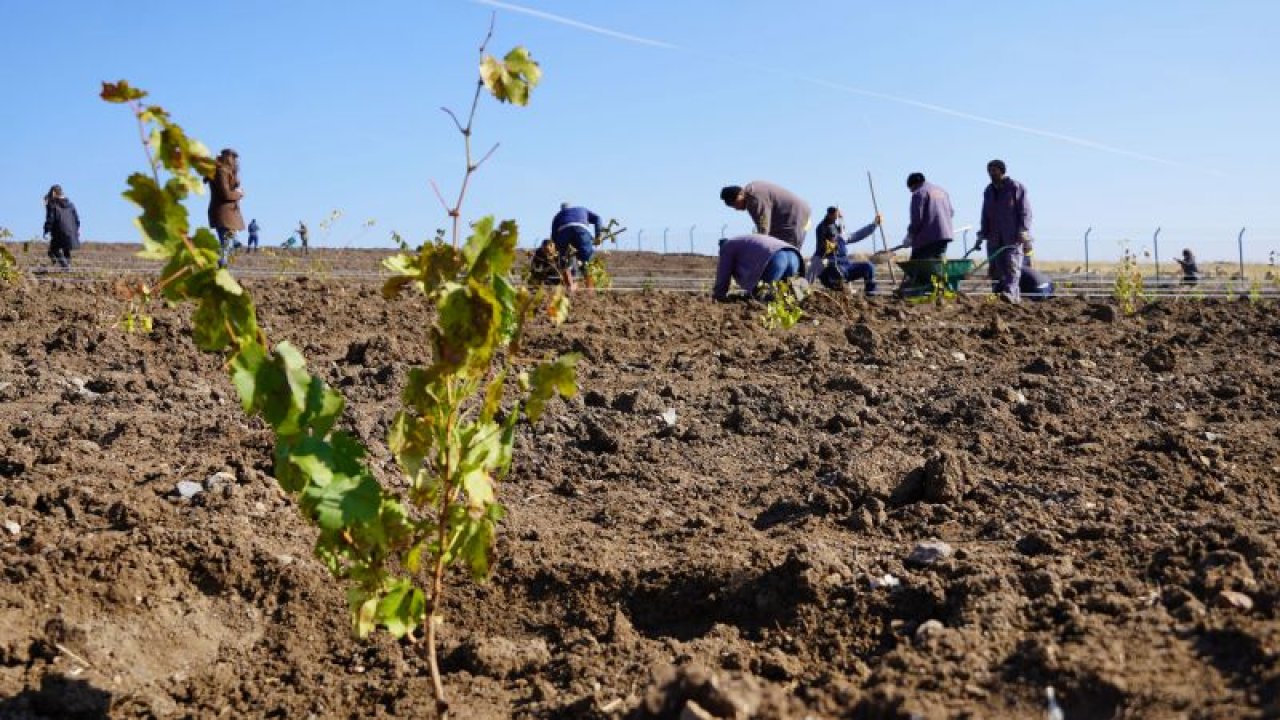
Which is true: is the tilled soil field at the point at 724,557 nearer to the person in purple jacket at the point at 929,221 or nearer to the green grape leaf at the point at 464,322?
the green grape leaf at the point at 464,322

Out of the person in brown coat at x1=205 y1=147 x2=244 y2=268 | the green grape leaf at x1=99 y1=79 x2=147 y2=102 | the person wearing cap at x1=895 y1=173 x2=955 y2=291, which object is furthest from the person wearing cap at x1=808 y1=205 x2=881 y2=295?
the green grape leaf at x1=99 y1=79 x2=147 y2=102

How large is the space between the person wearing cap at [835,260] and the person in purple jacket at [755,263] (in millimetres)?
1809

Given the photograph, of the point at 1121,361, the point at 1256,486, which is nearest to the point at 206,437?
the point at 1256,486

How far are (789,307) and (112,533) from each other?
6.60 meters

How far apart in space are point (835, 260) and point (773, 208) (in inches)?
90.6

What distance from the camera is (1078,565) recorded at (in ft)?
10.9

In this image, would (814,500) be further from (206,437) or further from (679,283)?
(679,283)

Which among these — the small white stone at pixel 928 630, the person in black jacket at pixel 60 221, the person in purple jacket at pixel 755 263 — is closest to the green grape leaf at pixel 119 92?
the small white stone at pixel 928 630

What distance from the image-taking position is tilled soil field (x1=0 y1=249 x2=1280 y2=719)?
2695 millimetres

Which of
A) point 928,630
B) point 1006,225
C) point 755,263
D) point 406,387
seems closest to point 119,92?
point 406,387

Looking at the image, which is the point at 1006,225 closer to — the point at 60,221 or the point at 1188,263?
the point at 1188,263

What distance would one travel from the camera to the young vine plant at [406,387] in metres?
2.41

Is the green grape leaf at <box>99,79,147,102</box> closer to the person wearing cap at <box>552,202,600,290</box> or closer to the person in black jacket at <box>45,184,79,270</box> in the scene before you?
the person wearing cap at <box>552,202,600,290</box>

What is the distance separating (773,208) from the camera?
11.7 meters
